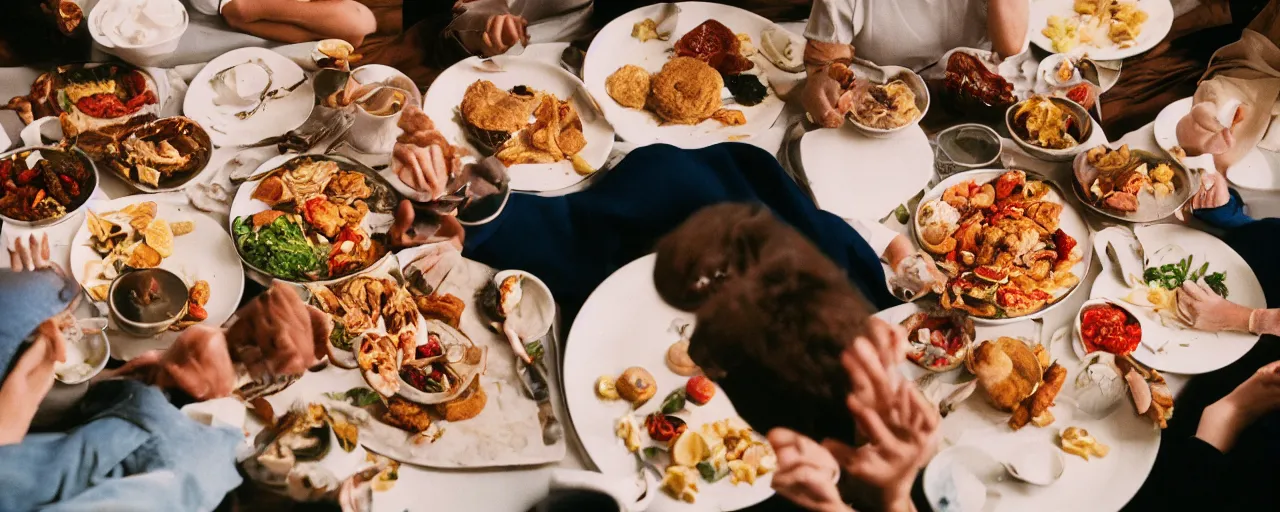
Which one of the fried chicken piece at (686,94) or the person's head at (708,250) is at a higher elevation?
the fried chicken piece at (686,94)

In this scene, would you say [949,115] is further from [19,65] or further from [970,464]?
[19,65]

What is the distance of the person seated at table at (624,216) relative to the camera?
2.51 m

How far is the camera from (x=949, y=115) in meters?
2.86

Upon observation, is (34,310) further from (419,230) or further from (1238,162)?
(1238,162)

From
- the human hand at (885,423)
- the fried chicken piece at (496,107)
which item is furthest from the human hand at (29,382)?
the human hand at (885,423)

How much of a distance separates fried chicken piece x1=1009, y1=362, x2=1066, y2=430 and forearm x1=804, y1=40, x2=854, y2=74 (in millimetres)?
1111

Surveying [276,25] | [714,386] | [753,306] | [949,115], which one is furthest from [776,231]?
[276,25]

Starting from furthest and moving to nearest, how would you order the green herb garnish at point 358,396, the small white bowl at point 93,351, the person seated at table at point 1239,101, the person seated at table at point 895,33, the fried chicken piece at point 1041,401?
1. the person seated at table at point 1239,101
2. the person seated at table at point 895,33
3. the fried chicken piece at point 1041,401
4. the green herb garnish at point 358,396
5. the small white bowl at point 93,351

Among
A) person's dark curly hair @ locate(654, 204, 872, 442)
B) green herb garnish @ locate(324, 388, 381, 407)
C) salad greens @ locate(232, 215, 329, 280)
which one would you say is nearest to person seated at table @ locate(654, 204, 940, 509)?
person's dark curly hair @ locate(654, 204, 872, 442)

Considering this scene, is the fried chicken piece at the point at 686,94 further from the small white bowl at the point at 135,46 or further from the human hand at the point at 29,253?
the human hand at the point at 29,253

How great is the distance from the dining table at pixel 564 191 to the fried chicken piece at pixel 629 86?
14cm

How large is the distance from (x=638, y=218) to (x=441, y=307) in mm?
600

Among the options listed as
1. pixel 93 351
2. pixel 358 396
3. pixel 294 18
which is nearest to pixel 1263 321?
pixel 358 396

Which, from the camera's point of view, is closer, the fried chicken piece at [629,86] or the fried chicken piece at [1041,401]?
the fried chicken piece at [1041,401]
